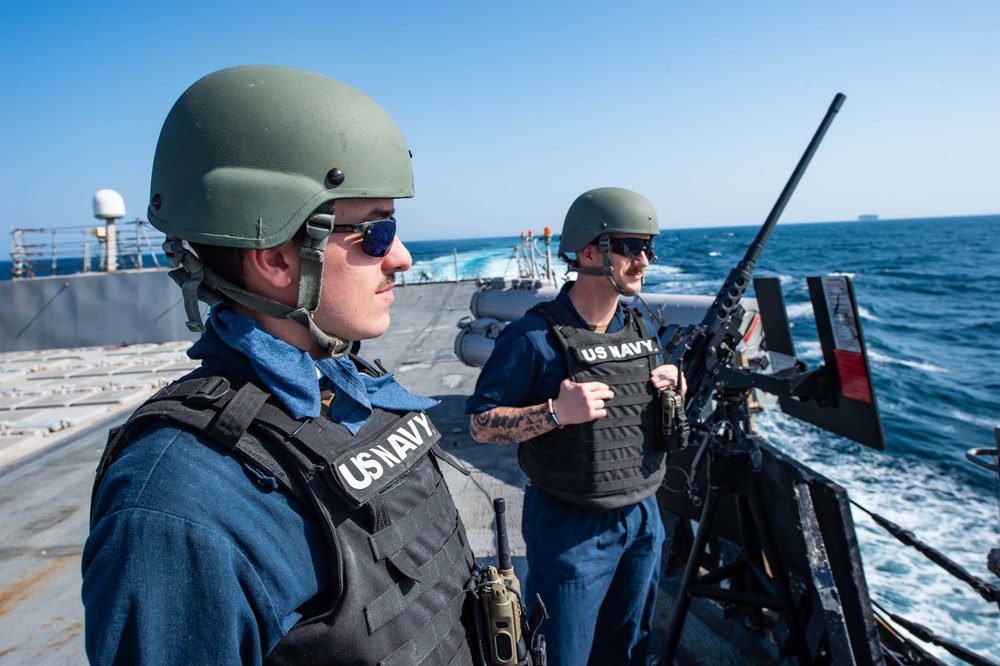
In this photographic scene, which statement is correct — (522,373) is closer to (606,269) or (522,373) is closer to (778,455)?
(606,269)

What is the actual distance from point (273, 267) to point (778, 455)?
9.03ft

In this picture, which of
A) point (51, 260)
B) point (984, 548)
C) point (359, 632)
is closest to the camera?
point (359, 632)

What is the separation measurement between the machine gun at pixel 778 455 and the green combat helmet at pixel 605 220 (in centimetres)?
A: 75

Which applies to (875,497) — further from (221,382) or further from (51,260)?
(51,260)

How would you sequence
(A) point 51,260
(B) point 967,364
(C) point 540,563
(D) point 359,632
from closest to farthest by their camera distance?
(D) point 359,632, (C) point 540,563, (A) point 51,260, (B) point 967,364

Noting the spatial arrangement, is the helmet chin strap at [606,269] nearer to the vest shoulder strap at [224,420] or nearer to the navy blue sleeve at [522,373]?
the navy blue sleeve at [522,373]

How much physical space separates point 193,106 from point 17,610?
411 centimetres

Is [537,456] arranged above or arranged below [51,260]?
below

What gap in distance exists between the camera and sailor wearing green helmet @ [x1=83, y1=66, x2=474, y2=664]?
961mm

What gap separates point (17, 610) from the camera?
3.74 m

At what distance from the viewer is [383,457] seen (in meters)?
1.33

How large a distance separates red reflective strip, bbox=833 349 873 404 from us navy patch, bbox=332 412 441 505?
7.37ft

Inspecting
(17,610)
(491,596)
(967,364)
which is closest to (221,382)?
(491,596)

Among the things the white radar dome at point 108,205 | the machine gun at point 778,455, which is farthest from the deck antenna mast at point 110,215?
the machine gun at point 778,455
